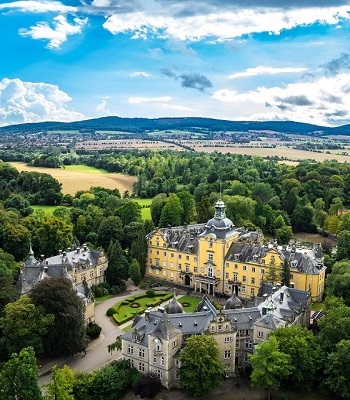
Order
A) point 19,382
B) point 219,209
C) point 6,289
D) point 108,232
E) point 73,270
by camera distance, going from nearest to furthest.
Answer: point 19,382 < point 6,289 < point 73,270 < point 219,209 < point 108,232

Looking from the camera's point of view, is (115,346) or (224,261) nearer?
(115,346)

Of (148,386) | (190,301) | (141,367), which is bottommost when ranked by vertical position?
(190,301)

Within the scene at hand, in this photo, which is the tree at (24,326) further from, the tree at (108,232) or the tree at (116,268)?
the tree at (108,232)

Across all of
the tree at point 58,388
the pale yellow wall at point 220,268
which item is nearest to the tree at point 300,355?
the tree at point 58,388

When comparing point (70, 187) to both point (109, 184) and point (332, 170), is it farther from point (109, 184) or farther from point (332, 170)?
point (332, 170)

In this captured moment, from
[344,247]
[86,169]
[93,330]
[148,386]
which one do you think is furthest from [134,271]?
[86,169]

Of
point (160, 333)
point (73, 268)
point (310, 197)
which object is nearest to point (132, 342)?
point (160, 333)

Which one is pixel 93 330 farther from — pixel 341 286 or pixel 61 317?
pixel 341 286
